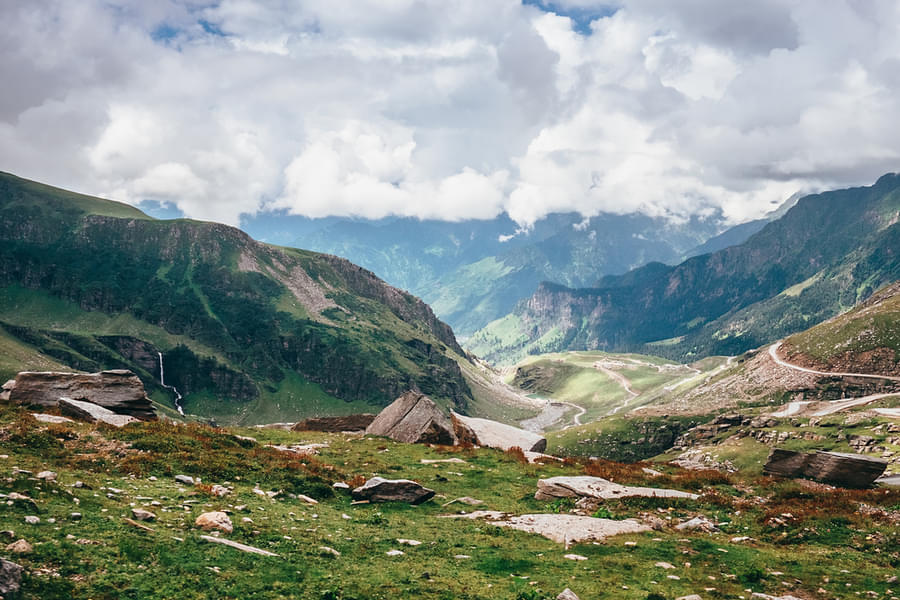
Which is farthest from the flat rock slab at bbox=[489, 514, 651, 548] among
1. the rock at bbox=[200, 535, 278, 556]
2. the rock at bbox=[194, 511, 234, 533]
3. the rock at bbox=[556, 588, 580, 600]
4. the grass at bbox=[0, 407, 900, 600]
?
the rock at bbox=[194, 511, 234, 533]

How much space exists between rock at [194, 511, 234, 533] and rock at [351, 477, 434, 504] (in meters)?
9.19

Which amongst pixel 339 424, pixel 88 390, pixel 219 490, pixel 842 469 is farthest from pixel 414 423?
pixel 842 469

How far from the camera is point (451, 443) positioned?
4834 centimetres

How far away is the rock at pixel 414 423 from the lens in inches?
1885

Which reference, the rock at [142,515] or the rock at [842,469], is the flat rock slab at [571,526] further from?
the rock at [842,469]

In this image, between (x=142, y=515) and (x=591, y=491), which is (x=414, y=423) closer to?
(x=591, y=491)

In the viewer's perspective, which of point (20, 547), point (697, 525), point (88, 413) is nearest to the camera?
point (20, 547)

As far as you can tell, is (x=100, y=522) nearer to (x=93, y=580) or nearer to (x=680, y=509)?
(x=93, y=580)

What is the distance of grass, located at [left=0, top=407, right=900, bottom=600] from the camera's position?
14.3 metres

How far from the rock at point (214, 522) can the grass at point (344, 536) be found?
396mm

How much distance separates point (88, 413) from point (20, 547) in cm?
2343

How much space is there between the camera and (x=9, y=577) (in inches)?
433

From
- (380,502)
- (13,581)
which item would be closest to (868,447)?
(380,502)

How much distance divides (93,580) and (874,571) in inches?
981
